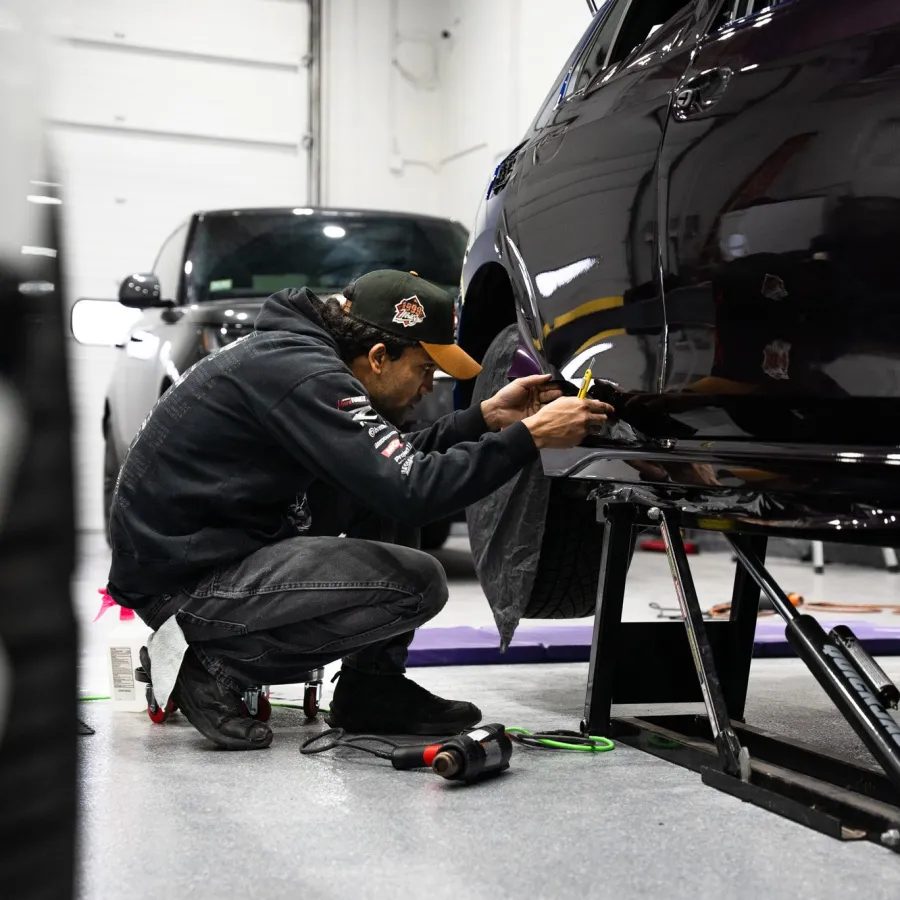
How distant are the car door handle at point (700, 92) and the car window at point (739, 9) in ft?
0.35

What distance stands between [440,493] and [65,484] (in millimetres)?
1526

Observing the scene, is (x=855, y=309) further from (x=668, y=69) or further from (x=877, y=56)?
(x=668, y=69)

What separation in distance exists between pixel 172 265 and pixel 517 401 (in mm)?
3105

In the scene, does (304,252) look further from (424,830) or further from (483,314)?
(424,830)

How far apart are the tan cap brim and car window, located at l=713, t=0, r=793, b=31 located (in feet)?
2.51

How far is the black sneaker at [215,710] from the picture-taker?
7.58 feet

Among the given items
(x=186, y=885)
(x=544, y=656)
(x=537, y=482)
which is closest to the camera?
(x=186, y=885)

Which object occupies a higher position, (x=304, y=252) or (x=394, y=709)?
(x=304, y=252)

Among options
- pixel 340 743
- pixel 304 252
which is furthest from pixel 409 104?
pixel 340 743

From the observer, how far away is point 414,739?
2.42 meters

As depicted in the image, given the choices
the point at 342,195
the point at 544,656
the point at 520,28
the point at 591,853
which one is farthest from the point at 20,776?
the point at 342,195

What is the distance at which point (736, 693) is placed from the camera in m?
2.51

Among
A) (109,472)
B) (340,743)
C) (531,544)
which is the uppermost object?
(531,544)

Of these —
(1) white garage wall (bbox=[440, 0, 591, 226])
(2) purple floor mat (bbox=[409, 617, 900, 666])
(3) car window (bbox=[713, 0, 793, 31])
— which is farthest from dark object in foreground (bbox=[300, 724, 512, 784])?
(1) white garage wall (bbox=[440, 0, 591, 226])
